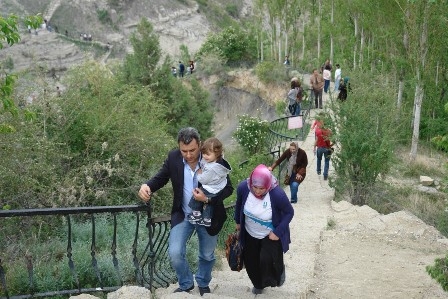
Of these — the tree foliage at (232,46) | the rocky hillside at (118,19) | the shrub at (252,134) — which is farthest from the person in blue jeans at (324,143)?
the rocky hillside at (118,19)

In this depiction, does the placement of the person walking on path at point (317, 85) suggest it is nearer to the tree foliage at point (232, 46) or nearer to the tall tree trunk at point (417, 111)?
the tall tree trunk at point (417, 111)

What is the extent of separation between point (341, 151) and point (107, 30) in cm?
7066

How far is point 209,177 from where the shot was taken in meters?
5.14

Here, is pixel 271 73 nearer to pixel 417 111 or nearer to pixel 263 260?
pixel 417 111

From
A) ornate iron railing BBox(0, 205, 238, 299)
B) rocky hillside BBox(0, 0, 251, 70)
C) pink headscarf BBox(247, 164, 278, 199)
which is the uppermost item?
rocky hillside BBox(0, 0, 251, 70)

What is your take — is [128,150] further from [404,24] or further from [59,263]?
[404,24]

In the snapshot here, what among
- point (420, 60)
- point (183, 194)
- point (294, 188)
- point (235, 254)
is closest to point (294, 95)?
point (420, 60)

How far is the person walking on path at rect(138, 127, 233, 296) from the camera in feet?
16.9

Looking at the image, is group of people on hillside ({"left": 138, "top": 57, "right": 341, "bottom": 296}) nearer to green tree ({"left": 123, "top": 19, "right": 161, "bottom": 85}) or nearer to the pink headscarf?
the pink headscarf

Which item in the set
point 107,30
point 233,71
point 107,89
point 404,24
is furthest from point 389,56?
point 107,30

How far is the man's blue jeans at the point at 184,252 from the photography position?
536 centimetres

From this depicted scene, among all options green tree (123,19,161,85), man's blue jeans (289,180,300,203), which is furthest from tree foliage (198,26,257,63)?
man's blue jeans (289,180,300,203)

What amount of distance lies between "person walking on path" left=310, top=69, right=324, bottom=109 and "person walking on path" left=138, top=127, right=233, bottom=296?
1692 cm

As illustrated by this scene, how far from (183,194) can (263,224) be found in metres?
0.99
